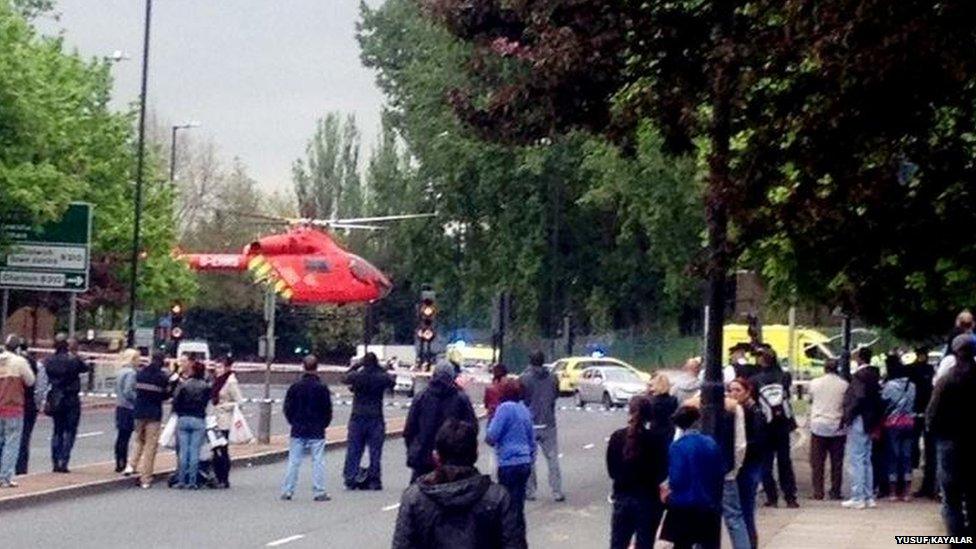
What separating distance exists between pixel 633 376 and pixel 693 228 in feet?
20.3

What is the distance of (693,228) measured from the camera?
54312 mm

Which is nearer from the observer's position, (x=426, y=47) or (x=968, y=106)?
(x=968, y=106)

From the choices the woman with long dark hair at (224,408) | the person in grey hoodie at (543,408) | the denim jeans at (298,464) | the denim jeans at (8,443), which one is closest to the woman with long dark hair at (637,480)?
the person in grey hoodie at (543,408)

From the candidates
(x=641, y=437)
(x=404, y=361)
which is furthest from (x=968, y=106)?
(x=404, y=361)

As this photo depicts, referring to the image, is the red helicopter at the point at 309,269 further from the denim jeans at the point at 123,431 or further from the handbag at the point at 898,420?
the handbag at the point at 898,420

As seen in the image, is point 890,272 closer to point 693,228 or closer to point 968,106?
point 968,106

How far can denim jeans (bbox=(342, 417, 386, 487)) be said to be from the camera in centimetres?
2617

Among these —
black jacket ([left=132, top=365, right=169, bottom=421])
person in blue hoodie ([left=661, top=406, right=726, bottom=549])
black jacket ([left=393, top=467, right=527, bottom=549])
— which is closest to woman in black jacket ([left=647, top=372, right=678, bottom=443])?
Answer: person in blue hoodie ([left=661, top=406, right=726, bottom=549])

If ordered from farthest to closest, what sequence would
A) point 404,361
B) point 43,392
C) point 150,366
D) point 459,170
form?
point 404,361
point 459,170
point 43,392
point 150,366

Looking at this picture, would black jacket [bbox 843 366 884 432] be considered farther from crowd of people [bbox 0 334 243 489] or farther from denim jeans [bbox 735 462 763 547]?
crowd of people [bbox 0 334 243 489]

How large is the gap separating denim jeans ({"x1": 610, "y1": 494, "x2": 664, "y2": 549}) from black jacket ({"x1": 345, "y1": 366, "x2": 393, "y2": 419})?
10910 millimetres

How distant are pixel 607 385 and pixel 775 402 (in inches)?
1386

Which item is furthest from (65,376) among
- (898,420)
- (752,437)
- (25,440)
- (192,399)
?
(752,437)

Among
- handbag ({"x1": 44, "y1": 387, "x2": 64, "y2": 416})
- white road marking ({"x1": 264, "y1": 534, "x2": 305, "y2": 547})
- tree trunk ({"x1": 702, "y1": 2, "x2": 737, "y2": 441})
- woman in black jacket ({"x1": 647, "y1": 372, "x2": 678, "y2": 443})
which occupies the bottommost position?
white road marking ({"x1": 264, "y1": 534, "x2": 305, "y2": 547})
